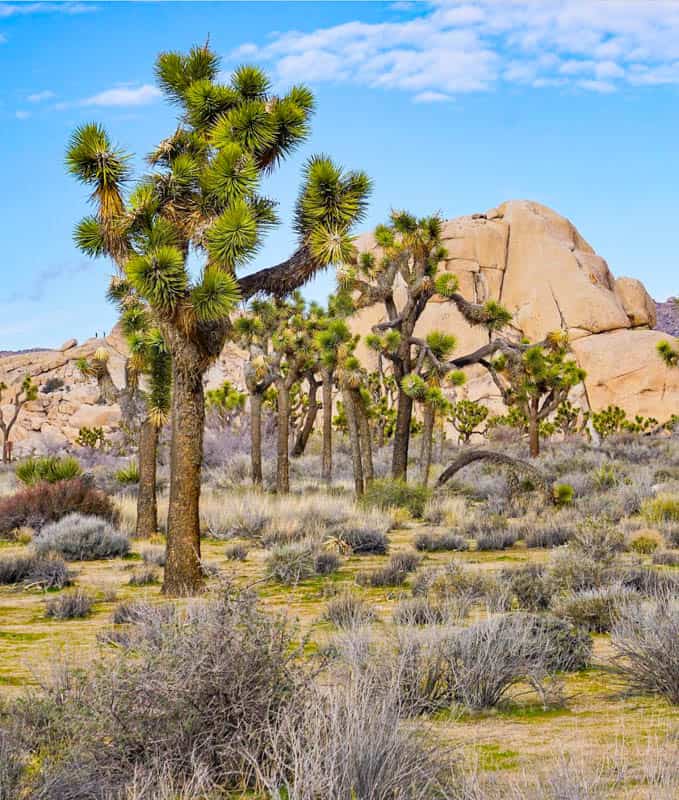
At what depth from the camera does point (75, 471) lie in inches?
886

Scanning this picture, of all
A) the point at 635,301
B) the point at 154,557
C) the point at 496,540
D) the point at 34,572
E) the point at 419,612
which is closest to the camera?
the point at 419,612

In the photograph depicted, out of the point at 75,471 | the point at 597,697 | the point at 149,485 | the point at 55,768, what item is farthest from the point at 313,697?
the point at 75,471

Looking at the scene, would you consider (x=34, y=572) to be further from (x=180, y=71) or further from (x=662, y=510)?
(x=662, y=510)

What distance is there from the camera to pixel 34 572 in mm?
12172

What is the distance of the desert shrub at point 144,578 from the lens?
11.8 metres

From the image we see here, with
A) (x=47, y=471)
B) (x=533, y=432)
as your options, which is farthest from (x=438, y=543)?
(x=533, y=432)

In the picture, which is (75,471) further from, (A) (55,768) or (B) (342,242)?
(A) (55,768)

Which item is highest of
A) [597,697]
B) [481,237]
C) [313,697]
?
[481,237]

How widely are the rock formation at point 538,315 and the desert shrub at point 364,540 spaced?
136 ft

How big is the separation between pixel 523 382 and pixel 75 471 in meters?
13.8

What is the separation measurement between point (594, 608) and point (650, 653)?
2162mm

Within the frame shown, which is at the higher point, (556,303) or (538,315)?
(556,303)

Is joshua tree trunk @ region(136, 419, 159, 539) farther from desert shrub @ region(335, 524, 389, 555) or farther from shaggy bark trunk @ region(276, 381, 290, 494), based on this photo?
shaggy bark trunk @ region(276, 381, 290, 494)

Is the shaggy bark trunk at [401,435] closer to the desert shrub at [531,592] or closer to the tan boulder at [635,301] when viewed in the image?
the desert shrub at [531,592]
